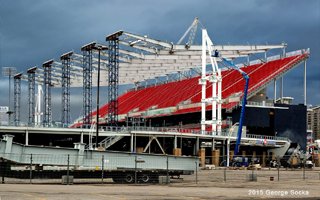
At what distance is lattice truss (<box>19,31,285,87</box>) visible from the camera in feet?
→ 282

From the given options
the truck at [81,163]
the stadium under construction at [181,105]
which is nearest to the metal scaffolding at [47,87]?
the stadium under construction at [181,105]

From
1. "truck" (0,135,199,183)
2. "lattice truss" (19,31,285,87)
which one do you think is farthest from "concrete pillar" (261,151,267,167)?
"truck" (0,135,199,183)

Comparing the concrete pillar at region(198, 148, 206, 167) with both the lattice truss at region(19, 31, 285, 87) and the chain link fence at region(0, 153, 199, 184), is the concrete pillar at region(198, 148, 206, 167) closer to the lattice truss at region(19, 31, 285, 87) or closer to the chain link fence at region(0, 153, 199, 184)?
the lattice truss at region(19, 31, 285, 87)

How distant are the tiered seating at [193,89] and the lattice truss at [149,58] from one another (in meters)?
6.18

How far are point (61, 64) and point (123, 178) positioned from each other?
73.1 meters

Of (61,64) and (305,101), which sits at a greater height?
(61,64)

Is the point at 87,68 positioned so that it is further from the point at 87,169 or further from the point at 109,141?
the point at 87,169

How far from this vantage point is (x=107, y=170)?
109ft

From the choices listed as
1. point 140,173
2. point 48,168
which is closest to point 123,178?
point 140,173

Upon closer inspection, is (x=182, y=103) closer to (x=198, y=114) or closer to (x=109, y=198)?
(x=198, y=114)

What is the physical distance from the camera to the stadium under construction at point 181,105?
82688mm

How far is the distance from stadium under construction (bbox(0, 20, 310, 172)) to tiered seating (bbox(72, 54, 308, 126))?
0.33 m

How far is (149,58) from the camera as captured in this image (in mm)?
96062

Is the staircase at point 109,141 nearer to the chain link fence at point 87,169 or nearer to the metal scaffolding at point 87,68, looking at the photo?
the metal scaffolding at point 87,68
